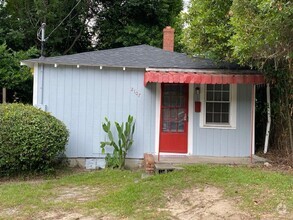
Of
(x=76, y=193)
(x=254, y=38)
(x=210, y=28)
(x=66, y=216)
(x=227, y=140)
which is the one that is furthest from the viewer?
(x=227, y=140)

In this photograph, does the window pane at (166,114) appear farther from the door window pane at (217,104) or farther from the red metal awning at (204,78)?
the red metal awning at (204,78)

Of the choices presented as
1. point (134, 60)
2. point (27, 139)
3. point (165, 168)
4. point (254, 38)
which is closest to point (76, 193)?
point (27, 139)

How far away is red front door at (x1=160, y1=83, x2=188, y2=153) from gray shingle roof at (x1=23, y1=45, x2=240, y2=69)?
646 mm

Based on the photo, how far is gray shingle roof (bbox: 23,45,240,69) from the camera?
30.5ft

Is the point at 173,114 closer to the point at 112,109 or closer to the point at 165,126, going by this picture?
the point at 165,126

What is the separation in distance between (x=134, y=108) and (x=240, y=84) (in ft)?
9.70

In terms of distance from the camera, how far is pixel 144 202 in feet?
19.1

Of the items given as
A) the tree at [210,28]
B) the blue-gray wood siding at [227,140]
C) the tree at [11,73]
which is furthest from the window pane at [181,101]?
the tree at [11,73]

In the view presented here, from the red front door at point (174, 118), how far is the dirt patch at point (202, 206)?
3.23m

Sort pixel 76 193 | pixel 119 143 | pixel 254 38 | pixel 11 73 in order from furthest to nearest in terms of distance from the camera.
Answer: pixel 11 73 → pixel 119 143 → pixel 76 193 → pixel 254 38

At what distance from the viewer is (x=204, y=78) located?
28.2ft

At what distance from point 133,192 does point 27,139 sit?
291cm

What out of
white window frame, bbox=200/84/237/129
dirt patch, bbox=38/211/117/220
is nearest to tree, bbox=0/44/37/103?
white window frame, bbox=200/84/237/129

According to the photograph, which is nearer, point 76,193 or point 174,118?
point 76,193
